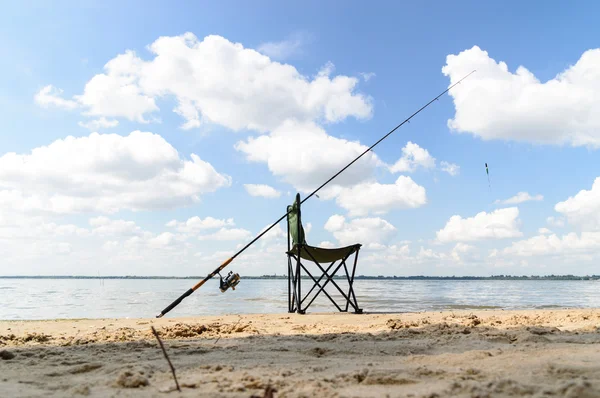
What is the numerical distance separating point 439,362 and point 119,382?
8.85 ft

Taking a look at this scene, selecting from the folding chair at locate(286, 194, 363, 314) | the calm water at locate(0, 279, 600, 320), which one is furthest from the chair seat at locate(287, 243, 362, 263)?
the calm water at locate(0, 279, 600, 320)

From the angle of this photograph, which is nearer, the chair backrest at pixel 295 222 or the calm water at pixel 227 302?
the chair backrest at pixel 295 222

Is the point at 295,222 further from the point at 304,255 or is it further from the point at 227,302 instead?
the point at 227,302

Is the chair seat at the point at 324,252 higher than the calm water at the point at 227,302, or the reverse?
the chair seat at the point at 324,252

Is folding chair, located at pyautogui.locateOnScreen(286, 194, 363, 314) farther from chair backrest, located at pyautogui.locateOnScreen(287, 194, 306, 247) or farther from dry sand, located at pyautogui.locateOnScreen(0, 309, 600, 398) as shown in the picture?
dry sand, located at pyautogui.locateOnScreen(0, 309, 600, 398)

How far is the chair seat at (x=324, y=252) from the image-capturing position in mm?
10617

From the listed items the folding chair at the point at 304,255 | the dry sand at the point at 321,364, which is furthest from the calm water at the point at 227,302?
the dry sand at the point at 321,364

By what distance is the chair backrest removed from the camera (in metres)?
10.8

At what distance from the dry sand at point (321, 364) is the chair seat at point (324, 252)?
4.09m

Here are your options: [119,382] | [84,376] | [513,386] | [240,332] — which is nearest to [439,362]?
[513,386]

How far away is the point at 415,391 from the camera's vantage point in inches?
116

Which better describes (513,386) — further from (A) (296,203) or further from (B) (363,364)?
(A) (296,203)

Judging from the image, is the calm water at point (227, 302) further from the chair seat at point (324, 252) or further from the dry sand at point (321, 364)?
the dry sand at point (321, 364)

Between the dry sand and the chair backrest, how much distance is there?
430cm
